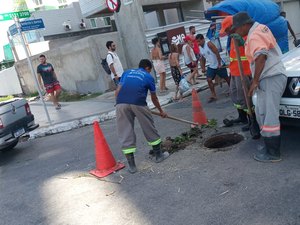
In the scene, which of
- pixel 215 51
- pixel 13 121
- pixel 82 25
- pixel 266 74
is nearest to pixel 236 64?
pixel 266 74

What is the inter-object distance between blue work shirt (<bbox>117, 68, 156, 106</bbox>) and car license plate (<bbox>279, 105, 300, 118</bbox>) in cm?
168

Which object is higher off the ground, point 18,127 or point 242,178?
point 18,127

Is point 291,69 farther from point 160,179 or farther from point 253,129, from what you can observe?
point 160,179

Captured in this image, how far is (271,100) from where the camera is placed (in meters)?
3.88

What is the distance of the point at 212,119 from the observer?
6.20 metres

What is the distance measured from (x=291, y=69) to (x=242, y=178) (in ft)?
4.61

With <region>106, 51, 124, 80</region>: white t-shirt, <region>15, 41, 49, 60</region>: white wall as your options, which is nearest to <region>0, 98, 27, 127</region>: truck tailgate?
<region>106, 51, 124, 80</region>: white t-shirt

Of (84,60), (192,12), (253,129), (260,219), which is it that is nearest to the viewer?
(260,219)

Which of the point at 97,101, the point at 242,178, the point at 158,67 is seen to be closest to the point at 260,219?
the point at 242,178

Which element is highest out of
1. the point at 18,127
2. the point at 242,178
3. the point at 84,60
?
the point at 84,60

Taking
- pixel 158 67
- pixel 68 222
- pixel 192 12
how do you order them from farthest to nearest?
pixel 192 12
pixel 158 67
pixel 68 222

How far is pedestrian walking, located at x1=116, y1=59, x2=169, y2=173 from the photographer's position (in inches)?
180

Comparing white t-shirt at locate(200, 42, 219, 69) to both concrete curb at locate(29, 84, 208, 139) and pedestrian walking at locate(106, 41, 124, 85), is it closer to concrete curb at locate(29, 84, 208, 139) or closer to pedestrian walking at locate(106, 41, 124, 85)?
concrete curb at locate(29, 84, 208, 139)

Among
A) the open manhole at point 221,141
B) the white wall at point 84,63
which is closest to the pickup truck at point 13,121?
the open manhole at point 221,141
